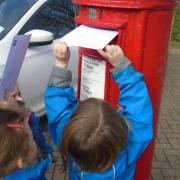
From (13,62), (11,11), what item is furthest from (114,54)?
(11,11)

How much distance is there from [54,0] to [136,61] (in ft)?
8.11

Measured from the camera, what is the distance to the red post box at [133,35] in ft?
6.55

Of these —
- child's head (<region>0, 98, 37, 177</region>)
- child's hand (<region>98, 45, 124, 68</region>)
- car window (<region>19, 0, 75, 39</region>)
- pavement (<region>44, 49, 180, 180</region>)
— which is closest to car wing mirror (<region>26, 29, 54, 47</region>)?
car window (<region>19, 0, 75, 39</region>)

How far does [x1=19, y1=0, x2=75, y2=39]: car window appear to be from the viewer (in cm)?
393

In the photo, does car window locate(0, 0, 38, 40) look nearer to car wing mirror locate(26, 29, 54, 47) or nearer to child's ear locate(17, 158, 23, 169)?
car wing mirror locate(26, 29, 54, 47)

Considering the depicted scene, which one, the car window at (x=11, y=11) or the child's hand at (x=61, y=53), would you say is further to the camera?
the car window at (x=11, y=11)

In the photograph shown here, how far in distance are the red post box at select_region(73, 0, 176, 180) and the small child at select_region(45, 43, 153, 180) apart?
147 millimetres

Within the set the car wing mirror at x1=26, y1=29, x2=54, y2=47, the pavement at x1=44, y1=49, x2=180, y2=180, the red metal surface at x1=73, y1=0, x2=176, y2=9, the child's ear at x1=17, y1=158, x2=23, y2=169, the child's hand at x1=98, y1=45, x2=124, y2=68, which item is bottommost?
the pavement at x1=44, y1=49, x2=180, y2=180

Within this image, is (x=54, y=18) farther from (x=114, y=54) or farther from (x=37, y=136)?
(x=114, y=54)

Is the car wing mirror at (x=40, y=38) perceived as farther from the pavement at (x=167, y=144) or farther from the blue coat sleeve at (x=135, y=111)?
the blue coat sleeve at (x=135, y=111)

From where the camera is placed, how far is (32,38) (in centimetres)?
361

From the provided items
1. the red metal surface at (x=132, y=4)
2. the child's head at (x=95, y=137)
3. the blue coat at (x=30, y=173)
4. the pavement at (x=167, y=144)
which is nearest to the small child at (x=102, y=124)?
the child's head at (x=95, y=137)

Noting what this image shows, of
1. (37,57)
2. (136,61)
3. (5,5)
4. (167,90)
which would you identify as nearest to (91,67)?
(136,61)

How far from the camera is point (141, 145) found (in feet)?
6.28
